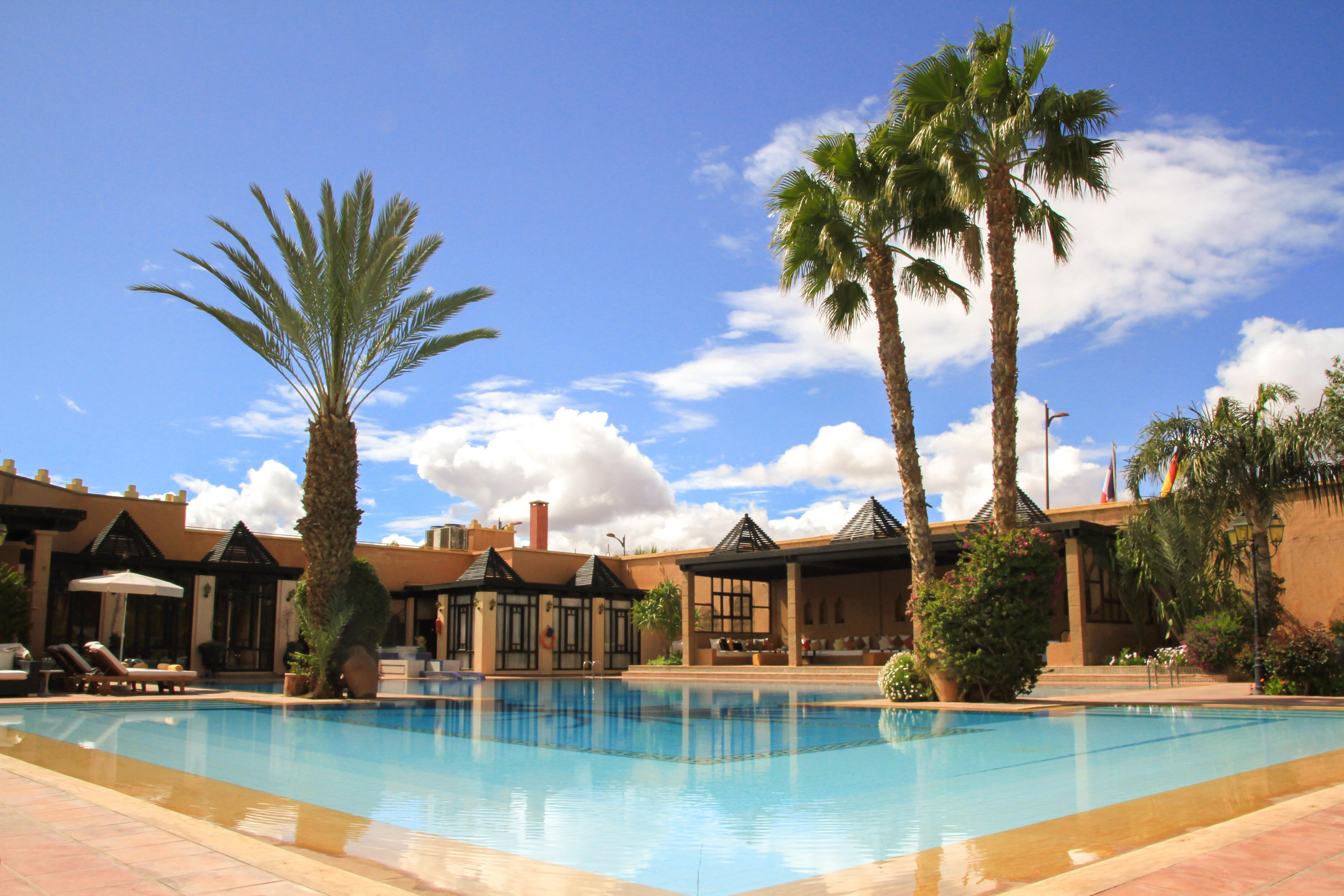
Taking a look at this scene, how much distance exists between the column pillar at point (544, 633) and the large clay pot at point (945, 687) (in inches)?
831

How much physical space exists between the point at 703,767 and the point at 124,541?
2562cm

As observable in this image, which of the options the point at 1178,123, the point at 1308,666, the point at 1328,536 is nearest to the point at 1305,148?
the point at 1178,123

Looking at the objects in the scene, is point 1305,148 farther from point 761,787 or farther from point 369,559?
point 369,559

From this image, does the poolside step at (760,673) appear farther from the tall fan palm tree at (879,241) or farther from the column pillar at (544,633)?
the tall fan palm tree at (879,241)

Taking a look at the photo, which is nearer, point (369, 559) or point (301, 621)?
point (301, 621)

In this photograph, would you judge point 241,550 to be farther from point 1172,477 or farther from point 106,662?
point 1172,477

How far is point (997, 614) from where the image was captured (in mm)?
13602

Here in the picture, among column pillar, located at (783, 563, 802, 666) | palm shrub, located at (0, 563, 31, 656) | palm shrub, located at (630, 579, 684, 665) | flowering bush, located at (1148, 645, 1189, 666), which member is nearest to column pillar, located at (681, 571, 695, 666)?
palm shrub, located at (630, 579, 684, 665)

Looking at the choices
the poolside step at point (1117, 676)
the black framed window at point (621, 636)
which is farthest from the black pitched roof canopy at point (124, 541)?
the poolside step at point (1117, 676)

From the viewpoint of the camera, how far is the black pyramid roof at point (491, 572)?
31.9m

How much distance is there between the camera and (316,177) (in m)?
15.8

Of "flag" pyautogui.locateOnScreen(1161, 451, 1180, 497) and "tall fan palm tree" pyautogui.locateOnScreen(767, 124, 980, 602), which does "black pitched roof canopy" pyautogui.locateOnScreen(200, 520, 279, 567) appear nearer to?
"tall fan palm tree" pyautogui.locateOnScreen(767, 124, 980, 602)

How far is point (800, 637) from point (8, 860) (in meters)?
25.0

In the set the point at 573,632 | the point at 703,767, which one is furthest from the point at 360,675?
the point at 573,632
